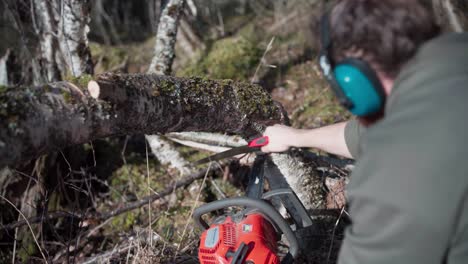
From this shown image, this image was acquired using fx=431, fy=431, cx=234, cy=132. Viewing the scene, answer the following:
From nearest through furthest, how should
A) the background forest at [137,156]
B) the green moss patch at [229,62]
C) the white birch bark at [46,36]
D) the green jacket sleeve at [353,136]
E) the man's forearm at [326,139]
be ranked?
the green jacket sleeve at [353,136]
the man's forearm at [326,139]
the background forest at [137,156]
the white birch bark at [46,36]
the green moss patch at [229,62]

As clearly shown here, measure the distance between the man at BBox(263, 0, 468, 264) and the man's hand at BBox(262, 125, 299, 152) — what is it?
3.37 feet

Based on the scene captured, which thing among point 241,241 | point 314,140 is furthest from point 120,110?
point 314,140

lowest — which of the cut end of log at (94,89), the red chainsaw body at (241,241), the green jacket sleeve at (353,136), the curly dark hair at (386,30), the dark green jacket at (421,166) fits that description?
the red chainsaw body at (241,241)

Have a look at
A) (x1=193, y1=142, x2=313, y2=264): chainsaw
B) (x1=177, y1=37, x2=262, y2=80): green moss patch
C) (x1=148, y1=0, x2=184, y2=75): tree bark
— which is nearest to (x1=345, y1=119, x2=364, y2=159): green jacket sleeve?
(x1=193, y1=142, x2=313, y2=264): chainsaw

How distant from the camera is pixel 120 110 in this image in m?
2.20

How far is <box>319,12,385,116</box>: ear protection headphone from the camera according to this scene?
5.15ft

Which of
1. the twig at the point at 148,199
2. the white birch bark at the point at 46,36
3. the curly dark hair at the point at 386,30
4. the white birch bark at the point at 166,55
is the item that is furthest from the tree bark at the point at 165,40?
the curly dark hair at the point at 386,30

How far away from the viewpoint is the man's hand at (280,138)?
2697 millimetres

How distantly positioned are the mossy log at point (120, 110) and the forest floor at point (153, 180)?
18.9 inches

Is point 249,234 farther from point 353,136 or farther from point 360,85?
point 360,85

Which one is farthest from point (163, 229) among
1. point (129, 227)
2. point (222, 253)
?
point (222, 253)

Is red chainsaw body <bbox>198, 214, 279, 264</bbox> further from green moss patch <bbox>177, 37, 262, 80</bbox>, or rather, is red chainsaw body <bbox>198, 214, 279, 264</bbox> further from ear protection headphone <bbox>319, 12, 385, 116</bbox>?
green moss patch <bbox>177, 37, 262, 80</bbox>

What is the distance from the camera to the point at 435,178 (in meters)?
1.31

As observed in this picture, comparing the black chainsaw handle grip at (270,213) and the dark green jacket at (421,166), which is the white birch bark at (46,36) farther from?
the dark green jacket at (421,166)
